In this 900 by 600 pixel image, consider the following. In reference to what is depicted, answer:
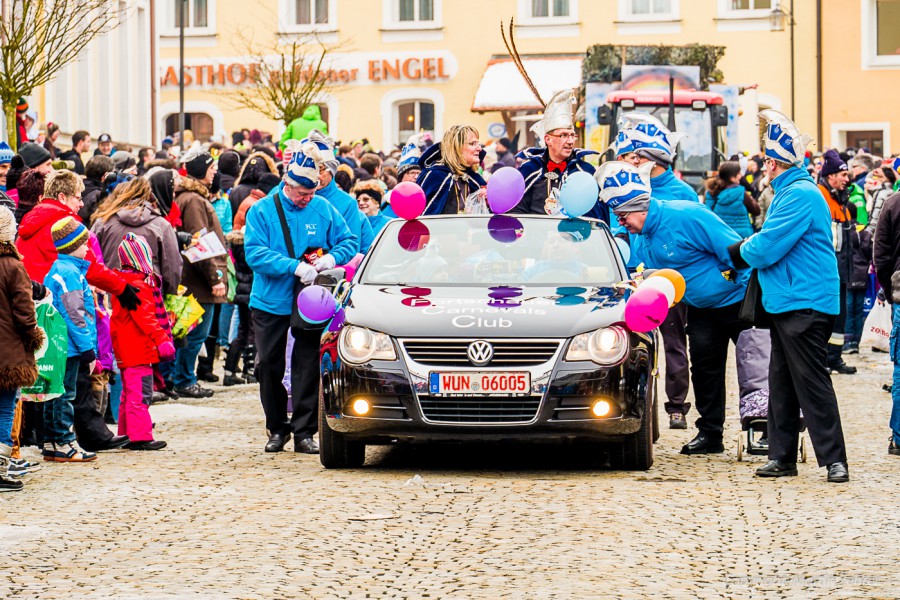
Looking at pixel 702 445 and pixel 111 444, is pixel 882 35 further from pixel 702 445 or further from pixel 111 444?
pixel 111 444

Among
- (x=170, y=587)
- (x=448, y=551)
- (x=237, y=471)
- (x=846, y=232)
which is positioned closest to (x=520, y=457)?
(x=237, y=471)

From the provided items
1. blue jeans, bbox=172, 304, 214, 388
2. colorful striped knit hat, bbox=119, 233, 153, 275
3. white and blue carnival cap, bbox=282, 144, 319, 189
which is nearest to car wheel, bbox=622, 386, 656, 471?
white and blue carnival cap, bbox=282, 144, 319, 189

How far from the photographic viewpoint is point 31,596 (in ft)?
24.0

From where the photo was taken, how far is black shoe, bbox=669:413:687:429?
13562mm

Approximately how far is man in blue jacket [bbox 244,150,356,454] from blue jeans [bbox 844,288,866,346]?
9051 mm

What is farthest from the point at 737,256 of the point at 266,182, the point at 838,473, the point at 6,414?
the point at 266,182

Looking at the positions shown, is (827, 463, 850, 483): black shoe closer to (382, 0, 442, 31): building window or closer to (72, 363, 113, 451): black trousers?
(72, 363, 113, 451): black trousers

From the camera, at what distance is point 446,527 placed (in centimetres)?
883

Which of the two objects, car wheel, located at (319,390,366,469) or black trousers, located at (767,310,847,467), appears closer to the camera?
black trousers, located at (767,310,847,467)

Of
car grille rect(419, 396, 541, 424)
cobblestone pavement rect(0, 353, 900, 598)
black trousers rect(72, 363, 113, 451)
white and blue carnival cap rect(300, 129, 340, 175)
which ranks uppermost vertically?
white and blue carnival cap rect(300, 129, 340, 175)

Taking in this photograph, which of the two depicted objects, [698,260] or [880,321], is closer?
[698,260]

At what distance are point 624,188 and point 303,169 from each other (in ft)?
6.86

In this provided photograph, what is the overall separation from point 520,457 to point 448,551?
3.52 m

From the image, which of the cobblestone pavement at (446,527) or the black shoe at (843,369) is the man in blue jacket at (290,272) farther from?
the black shoe at (843,369)
